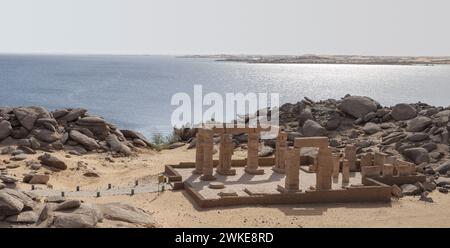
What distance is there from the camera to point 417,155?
110 feet

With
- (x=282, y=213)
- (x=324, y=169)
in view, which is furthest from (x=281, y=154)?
(x=282, y=213)

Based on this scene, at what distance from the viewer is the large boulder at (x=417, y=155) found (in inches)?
1303

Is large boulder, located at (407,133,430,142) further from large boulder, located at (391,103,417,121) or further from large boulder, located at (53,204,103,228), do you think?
large boulder, located at (53,204,103,228)

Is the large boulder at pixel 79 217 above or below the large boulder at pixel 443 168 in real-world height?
above

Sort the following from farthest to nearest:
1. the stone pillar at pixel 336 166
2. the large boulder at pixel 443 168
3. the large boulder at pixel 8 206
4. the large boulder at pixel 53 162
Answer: the large boulder at pixel 443 168, the large boulder at pixel 53 162, the stone pillar at pixel 336 166, the large boulder at pixel 8 206

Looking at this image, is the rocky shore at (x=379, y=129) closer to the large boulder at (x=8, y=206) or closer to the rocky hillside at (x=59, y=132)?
the rocky hillside at (x=59, y=132)

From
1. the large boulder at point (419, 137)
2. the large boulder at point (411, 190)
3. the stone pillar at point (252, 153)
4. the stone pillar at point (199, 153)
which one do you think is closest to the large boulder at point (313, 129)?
the large boulder at point (419, 137)

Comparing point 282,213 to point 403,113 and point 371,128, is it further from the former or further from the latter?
point 403,113

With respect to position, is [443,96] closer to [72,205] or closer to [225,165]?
[225,165]

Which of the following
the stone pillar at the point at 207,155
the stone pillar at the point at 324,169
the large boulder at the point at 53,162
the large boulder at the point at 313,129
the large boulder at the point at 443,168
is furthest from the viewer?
the large boulder at the point at 313,129

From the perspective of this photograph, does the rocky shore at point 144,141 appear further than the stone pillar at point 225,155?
Yes

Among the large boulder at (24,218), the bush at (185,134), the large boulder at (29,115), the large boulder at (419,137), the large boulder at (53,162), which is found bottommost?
the bush at (185,134)

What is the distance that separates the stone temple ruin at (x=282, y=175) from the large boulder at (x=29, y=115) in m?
10.2

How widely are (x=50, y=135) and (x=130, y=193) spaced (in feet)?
35.8
